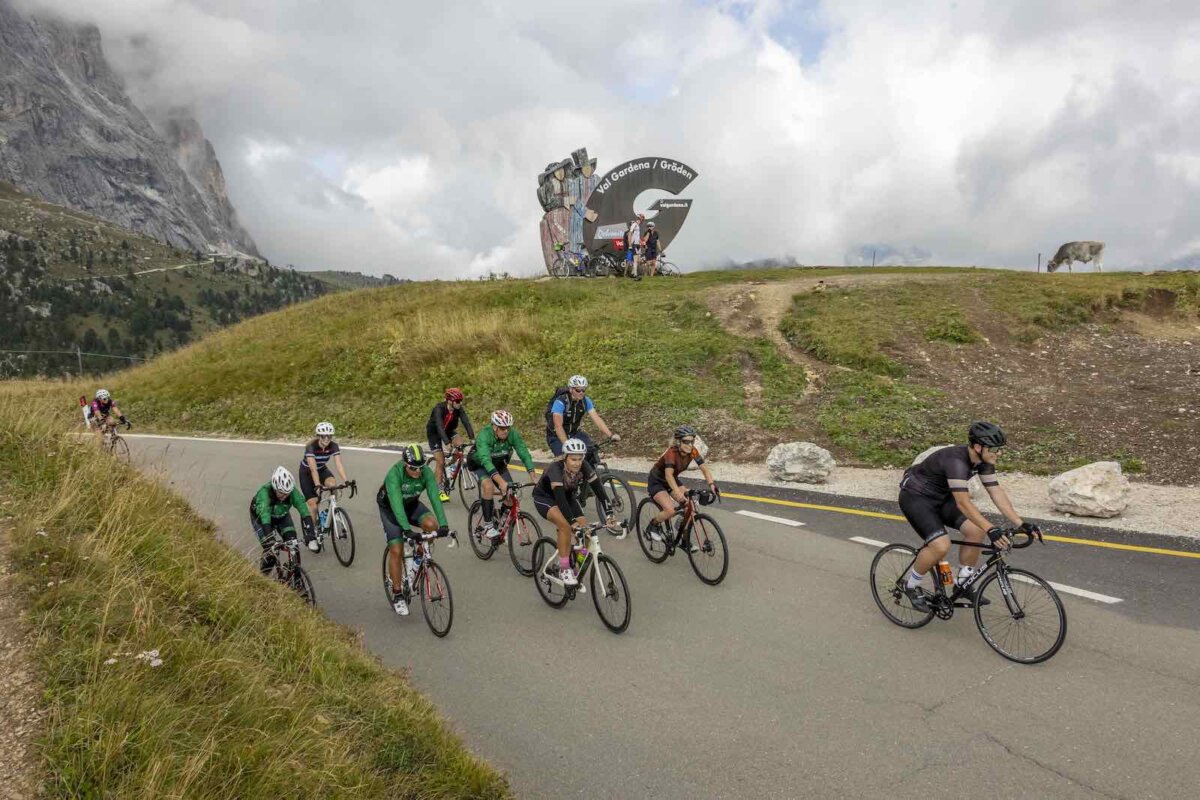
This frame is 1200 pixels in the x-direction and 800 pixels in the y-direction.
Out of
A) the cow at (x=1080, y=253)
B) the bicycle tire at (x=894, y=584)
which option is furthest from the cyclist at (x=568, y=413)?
the cow at (x=1080, y=253)

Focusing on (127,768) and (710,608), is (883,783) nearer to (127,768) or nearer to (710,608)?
(710,608)

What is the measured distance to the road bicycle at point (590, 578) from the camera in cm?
665

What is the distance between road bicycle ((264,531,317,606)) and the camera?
295 inches

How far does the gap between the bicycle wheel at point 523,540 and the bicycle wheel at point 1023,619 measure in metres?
4.99

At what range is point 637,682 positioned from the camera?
18.6 feet

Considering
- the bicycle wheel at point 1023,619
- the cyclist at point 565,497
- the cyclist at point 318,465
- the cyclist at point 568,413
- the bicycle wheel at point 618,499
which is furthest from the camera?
the cyclist at point 568,413

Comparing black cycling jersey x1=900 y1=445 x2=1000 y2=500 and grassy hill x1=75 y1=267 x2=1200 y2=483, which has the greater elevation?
grassy hill x1=75 y1=267 x2=1200 y2=483

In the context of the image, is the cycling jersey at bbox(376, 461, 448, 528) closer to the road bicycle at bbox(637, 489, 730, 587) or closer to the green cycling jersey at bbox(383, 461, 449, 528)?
the green cycling jersey at bbox(383, 461, 449, 528)

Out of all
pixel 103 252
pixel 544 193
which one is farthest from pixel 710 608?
pixel 103 252

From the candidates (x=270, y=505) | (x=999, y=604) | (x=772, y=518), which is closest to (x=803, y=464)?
(x=772, y=518)

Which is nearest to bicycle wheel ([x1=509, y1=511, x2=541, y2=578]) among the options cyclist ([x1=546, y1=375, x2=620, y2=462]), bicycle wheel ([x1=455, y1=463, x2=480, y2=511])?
cyclist ([x1=546, y1=375, x2=620, y2=462])

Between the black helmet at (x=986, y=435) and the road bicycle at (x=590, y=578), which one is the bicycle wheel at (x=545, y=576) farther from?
the black helmet at (x=986, y=435)

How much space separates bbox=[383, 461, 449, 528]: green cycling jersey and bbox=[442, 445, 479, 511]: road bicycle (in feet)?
12.6

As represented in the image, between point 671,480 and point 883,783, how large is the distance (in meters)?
4.12
